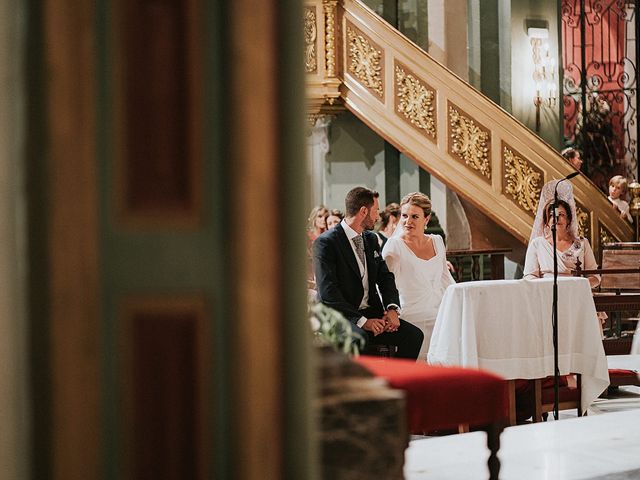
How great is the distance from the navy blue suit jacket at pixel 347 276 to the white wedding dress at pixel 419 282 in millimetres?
305

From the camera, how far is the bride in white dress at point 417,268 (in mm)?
7066

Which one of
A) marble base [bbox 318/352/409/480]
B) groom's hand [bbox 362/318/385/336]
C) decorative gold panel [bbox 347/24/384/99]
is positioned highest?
decorative gold panel [bbox 347/24/384/99]

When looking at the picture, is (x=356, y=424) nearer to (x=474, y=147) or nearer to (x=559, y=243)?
(x=559, y=243)

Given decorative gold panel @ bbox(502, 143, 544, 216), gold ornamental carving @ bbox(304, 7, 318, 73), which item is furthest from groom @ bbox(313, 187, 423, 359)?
gold ornamental carving @ bbox(304, 7, 318, 73)

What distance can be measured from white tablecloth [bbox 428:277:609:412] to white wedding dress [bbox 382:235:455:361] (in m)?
0.77

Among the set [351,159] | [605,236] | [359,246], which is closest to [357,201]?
[359,246]

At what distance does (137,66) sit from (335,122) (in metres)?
9.78

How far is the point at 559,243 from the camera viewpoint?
26.3 feet

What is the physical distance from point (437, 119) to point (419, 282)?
12.3 ft

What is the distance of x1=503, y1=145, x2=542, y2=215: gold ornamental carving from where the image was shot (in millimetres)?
10359

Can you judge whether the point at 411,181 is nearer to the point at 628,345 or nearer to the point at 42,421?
the point at 628,345

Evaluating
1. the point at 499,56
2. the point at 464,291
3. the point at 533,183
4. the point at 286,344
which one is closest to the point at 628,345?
the point at 533,183

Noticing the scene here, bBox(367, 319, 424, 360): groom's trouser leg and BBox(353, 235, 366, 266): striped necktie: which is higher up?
BBox(353, 235, 366, 266): striped necktie

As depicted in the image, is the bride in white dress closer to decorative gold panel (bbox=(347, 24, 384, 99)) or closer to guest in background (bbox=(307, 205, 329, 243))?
guest in background (bbox=(307, 205, 329, 243))
